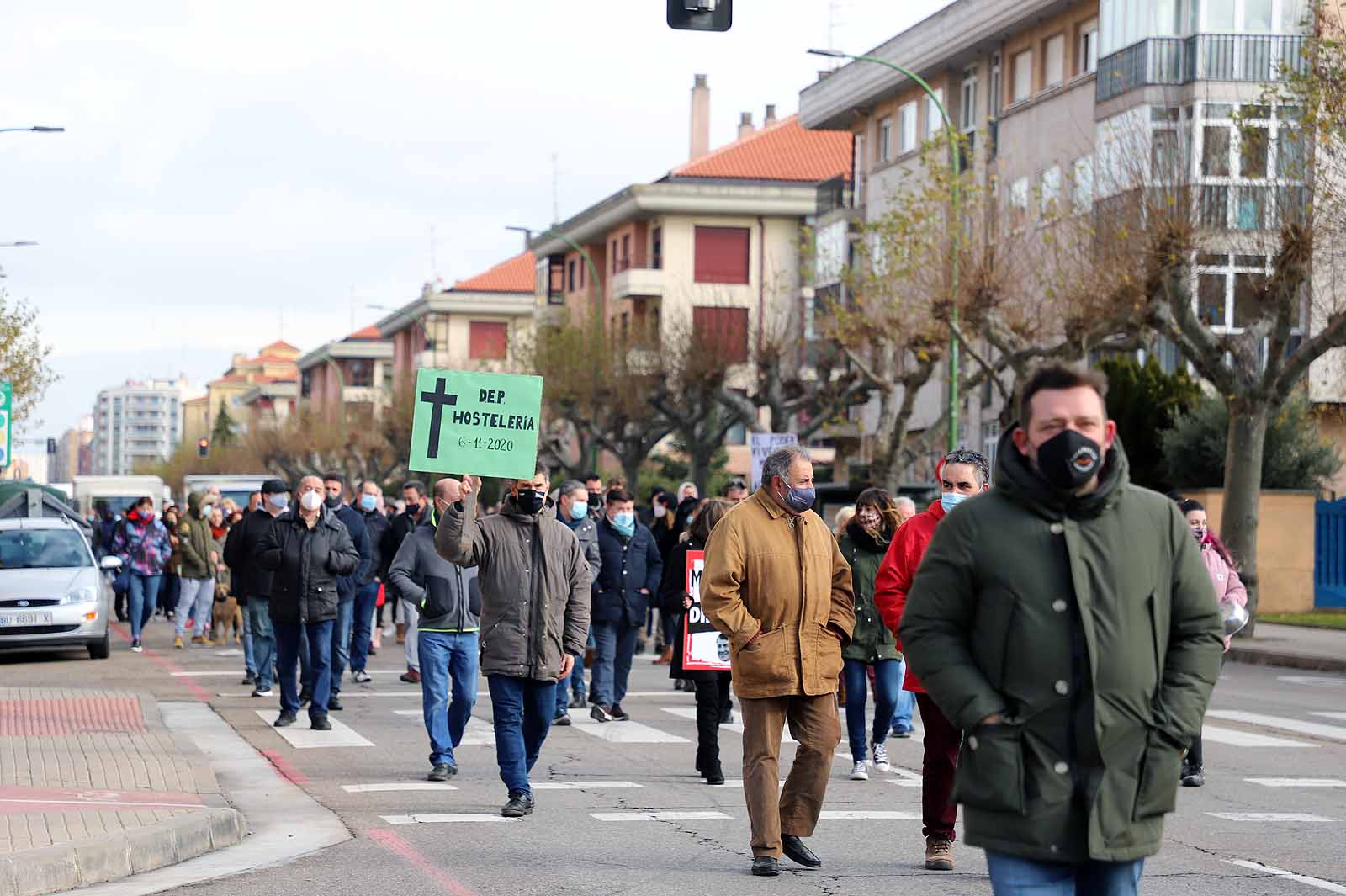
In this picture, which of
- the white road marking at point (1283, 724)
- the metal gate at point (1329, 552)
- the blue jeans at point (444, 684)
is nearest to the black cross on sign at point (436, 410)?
the blue jeans at point (444, 684)

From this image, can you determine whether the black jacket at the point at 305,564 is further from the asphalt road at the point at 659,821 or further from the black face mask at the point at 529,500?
the black face mask at the point at 529,500

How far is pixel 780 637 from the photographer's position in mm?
8734

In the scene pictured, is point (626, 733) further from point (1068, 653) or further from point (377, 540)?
point (1068, 653)

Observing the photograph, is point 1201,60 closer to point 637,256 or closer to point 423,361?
point 637,256

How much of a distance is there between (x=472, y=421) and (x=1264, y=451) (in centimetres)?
2795

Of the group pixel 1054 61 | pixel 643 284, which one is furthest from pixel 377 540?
pixel 643 284

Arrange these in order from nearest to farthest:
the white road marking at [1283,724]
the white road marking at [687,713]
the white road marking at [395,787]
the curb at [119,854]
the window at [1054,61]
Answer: the curb at [119,854], the white road marking at [395,787], the white road marking at [687,713], the white road marking at [1283,724], the window at [1054,61]

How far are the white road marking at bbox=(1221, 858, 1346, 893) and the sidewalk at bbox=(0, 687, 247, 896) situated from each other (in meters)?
4.69

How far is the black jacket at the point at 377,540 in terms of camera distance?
19884mm

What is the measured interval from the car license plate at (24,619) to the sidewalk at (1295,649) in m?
14.2

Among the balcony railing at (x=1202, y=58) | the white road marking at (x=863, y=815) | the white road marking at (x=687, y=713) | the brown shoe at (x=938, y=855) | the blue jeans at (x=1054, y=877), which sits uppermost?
the balcony railing at (x=1202, y=58)

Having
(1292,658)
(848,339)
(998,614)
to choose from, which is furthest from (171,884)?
(848,339)

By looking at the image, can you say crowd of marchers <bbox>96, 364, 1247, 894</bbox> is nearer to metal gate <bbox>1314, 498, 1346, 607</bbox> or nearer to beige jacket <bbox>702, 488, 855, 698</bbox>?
beige jacket <bbox>702, 488, 855, 698</bbox>

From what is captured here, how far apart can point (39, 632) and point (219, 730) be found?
731cm
